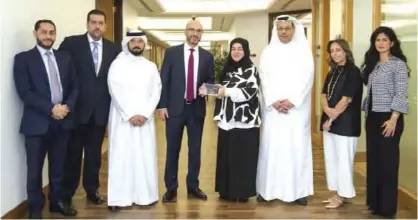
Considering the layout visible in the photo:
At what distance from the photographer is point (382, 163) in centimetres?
415

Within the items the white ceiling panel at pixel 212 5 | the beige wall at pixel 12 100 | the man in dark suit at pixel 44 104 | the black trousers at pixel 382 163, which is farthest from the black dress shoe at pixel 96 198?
the white ceiling panel at pixel 212 5

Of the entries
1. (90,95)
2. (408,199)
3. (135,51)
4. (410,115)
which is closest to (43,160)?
(90,95)

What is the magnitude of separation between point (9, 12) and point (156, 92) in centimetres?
139

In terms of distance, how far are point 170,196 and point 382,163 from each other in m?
1.97

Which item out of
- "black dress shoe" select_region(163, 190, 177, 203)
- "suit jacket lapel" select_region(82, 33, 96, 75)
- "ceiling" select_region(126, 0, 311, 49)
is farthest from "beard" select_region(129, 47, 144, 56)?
"ceiling" select_region(126, 0, 311, 49)

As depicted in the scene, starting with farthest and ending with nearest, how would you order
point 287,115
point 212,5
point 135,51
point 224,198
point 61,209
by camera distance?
point 212,5, point 224,198, point 287,115, point 135,51, point 61,209

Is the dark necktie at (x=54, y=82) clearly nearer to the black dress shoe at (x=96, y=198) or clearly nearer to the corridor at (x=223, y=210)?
the corridor at (x=223, y=210)

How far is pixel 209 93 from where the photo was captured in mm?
4543

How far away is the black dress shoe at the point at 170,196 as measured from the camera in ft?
15.7

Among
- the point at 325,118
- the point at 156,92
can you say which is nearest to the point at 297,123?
the point at 325,118

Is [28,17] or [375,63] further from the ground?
[28,17]

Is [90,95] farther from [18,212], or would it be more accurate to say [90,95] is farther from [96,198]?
[18,212]

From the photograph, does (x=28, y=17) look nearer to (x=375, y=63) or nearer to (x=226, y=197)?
(x=226, y=197)

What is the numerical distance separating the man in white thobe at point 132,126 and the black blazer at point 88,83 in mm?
137
